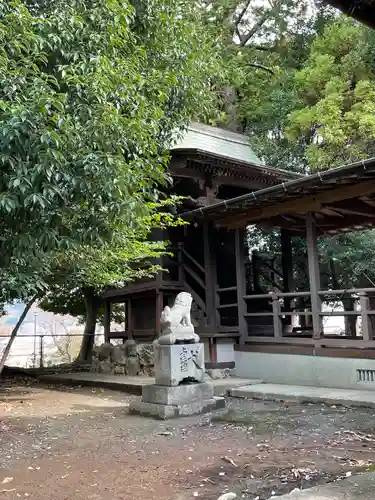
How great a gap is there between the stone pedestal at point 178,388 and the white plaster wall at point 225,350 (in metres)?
3.24

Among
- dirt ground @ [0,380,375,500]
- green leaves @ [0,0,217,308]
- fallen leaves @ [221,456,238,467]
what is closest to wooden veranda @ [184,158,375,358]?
dirt ground @ [0,380,375,500]

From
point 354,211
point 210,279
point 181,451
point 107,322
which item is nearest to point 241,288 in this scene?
point 210,279

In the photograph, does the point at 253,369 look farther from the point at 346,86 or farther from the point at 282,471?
the point at 346,86

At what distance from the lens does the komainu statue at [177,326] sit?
29.5 ft

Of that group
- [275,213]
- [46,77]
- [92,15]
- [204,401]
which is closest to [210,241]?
[275,213]

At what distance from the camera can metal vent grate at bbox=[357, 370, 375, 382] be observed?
9.60 metres

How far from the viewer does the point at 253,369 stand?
11953 mm

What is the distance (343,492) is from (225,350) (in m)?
9.31

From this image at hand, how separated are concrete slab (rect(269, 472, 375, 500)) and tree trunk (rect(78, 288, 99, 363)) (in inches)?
602

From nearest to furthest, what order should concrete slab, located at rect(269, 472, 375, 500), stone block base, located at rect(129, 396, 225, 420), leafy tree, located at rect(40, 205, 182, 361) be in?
concrete slab, located at rect(269, 472, 375, 500)
stone block base, located at rect(129, 396, 225, 420)
leafy tree, located at rect(40, 205, 182, 361)

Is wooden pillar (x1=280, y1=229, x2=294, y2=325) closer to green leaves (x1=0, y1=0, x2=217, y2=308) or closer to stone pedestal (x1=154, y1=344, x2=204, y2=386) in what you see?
stone pedestal (x1=154, y1=344, x2=204, y2=386)

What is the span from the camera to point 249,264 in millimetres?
16078

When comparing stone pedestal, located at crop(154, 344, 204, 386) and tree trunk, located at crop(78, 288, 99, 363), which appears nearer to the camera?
stone pedestal, located at crop(154, 344, 204, 386)

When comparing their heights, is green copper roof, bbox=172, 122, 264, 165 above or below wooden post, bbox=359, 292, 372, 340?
above
